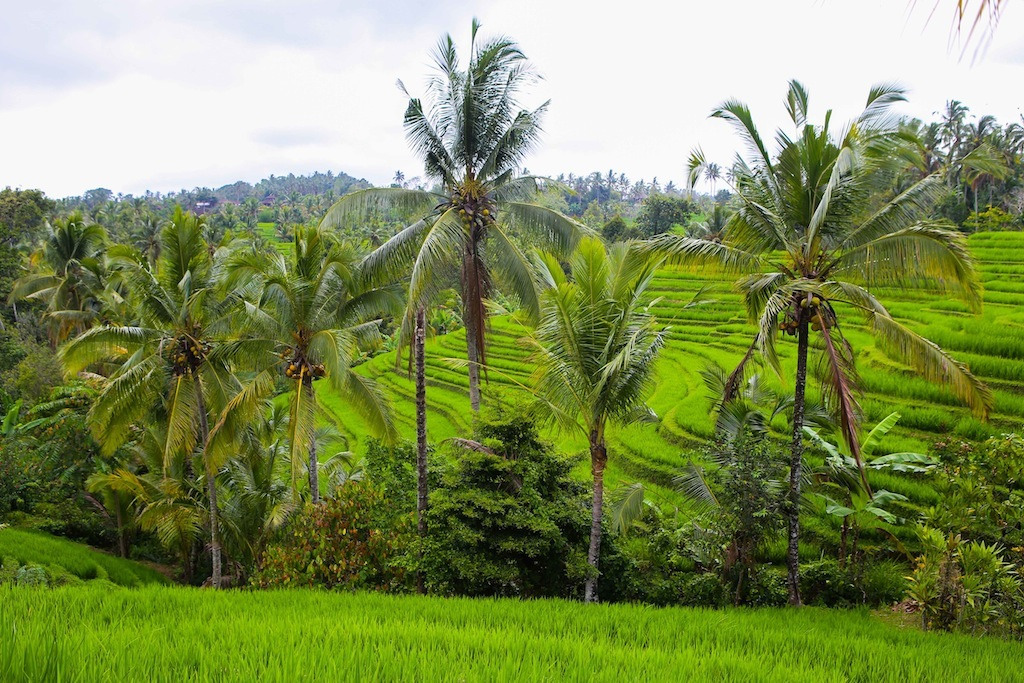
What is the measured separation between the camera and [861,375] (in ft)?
46.0

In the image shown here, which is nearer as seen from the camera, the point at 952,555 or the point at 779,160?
the point at 952,555

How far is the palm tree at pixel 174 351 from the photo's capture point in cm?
1077

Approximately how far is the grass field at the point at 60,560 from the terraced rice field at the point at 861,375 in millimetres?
8152

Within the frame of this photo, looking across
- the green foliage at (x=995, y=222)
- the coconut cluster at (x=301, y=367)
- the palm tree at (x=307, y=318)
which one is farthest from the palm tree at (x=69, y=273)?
the green foliage at (x=995, y=222)

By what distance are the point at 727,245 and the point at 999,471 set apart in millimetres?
4526

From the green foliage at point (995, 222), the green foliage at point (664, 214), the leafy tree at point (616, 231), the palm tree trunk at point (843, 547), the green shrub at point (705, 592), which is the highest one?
the green foliage at point (664, 214)

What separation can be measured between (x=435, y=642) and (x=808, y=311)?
6.96m

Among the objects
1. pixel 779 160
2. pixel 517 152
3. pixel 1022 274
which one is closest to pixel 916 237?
pixel 779 160

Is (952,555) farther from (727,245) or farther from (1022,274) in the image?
(1022,274)

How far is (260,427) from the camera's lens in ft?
45.7

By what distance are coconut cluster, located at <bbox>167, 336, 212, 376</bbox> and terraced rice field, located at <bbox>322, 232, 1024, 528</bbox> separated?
5267mm

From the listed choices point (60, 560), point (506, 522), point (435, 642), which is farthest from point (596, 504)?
point (60, 560)

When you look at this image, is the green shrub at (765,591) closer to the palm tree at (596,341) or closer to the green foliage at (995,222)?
the palm tree at (596,341)

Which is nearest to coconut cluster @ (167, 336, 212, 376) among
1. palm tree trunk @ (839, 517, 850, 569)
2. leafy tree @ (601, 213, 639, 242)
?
palm tree trunk @ (839, 517, 850, 569)
